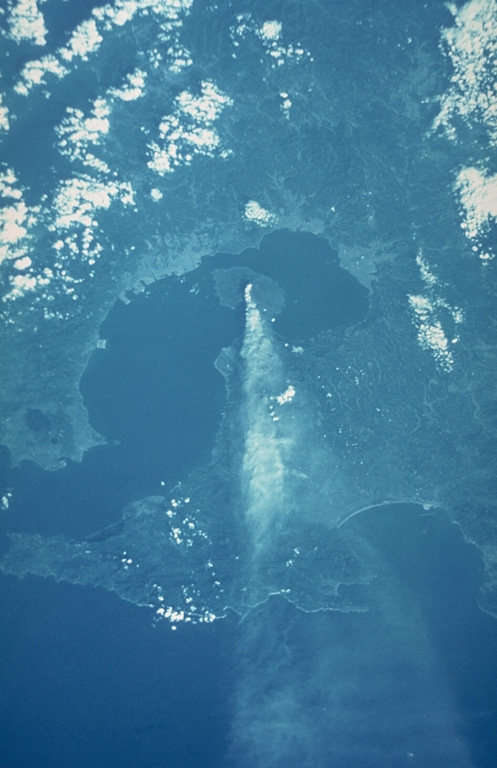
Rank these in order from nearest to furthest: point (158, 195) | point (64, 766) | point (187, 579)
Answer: point (64, 766), point (187, 579), point (158, 195)

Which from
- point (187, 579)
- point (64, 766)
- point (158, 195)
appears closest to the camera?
point (64, 766)

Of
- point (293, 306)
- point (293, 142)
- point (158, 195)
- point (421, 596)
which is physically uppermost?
point (293, 142)

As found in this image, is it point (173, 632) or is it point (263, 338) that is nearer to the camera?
point (173, 632)

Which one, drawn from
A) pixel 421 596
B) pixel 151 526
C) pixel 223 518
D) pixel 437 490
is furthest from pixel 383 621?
pixel 151 526

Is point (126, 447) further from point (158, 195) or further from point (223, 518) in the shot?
point (158, 195)

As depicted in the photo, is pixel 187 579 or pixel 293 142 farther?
pixel 293 142

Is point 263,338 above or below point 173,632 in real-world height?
above

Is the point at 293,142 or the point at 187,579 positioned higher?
the point at 293,142

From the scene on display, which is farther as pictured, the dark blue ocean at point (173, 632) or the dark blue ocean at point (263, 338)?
the dark blue ocean at point (263, 338)

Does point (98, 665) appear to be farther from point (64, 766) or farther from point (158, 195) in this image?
point (158, 195)

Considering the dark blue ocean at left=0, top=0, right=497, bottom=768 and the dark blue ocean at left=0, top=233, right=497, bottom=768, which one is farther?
the dark blue ocean at left=0, top=0, right=497, bottom=768
